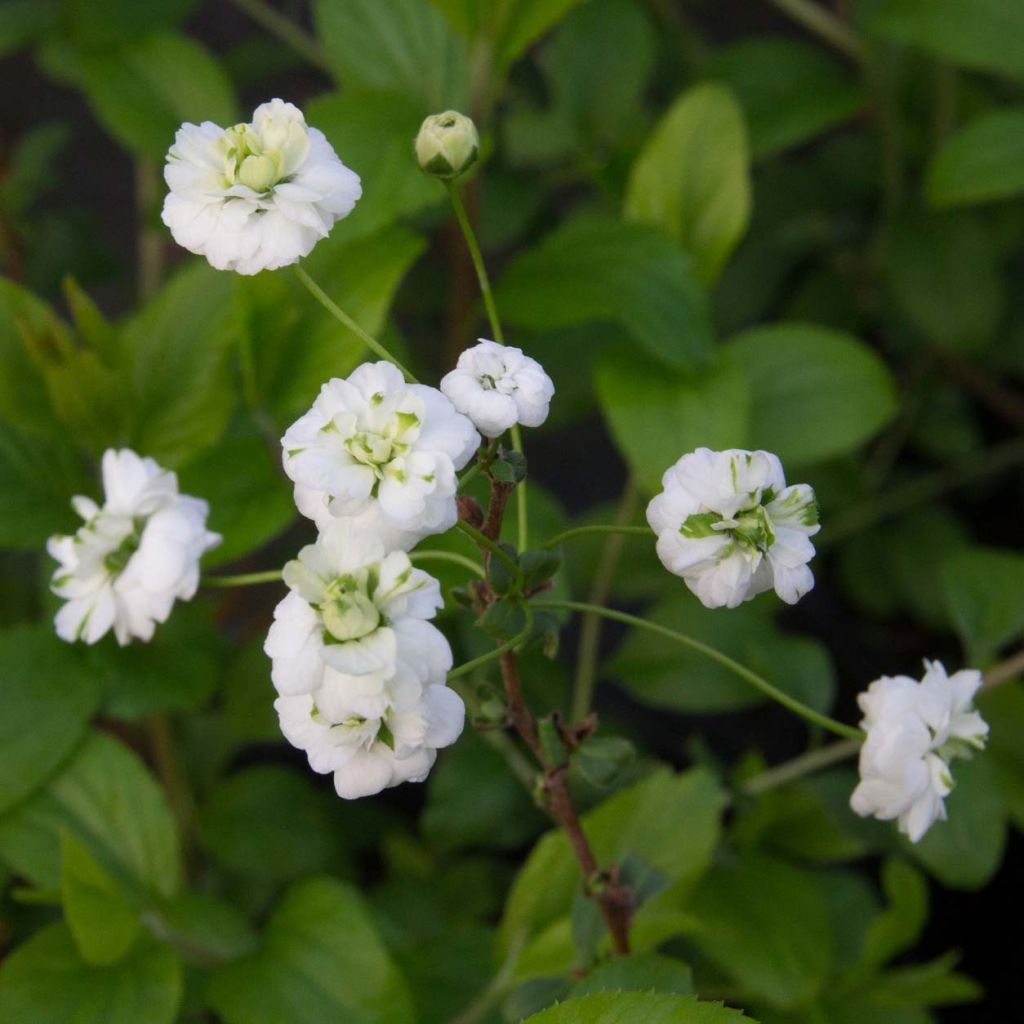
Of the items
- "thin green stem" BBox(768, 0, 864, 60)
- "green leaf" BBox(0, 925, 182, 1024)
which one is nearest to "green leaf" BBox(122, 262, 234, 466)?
"green leaf" BBox(0, 925, 182, 1024)

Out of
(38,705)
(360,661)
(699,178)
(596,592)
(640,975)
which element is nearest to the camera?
(360,661)

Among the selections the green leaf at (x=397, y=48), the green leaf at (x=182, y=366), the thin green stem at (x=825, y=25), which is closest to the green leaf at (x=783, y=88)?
the thin green stem at (x=825, y=25)

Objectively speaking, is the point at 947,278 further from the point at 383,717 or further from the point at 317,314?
the point at 383,717

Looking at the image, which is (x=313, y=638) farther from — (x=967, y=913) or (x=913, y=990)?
(x=967, y=913)

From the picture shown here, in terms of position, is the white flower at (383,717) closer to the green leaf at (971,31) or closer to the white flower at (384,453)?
the white flower at (384,453)

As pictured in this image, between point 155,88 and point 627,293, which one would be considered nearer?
point 627,293

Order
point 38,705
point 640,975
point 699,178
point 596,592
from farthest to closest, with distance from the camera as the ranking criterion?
1. point 596,592
2. point 699,178
3. point 38,705
4. point 640,975

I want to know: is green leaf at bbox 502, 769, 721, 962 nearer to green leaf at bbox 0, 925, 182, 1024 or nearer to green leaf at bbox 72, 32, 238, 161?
green leaf at bbox 0, 925, 182, 1024

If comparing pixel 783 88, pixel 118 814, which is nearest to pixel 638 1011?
pixel 118 814
